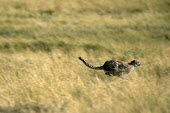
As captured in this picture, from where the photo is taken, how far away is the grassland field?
1353 centimetres

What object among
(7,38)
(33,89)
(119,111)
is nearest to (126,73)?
(119,111)

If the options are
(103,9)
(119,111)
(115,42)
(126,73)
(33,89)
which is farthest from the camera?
(103,9)

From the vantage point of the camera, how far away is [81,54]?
1775 centimetres

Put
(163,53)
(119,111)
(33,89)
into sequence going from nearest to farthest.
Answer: (119,111)
(33,89)
(163,53)

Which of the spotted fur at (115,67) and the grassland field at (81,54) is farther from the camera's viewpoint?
the spotted fur at (115,67)

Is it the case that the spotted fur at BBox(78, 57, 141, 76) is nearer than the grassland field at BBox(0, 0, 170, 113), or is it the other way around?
the grassland field at BBox(0, 0, 170, 113)

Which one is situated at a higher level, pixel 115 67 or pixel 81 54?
pixel 81 54

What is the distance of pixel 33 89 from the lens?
14000mm

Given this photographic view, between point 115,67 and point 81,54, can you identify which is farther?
point 81,54

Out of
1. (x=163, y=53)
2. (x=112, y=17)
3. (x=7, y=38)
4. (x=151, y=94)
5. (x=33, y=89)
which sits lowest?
(x=33, y=89)

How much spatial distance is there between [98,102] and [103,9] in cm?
1232

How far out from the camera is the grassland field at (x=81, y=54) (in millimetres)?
13531

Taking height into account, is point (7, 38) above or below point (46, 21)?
below

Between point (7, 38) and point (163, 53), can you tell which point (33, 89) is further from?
point (163, 53)
